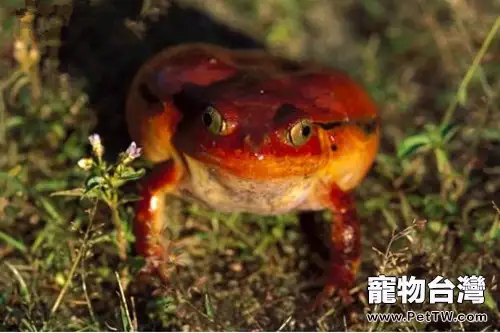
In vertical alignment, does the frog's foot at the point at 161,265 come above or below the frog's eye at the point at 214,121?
below

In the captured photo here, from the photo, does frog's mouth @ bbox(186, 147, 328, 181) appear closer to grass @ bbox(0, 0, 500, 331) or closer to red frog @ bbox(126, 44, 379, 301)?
red frog @ bbox(126, 44, 379, 301)

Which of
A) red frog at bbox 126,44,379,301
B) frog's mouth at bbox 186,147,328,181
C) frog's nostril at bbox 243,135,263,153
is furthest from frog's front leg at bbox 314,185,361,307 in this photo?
frog's nostril at bbox 243,135,263,153

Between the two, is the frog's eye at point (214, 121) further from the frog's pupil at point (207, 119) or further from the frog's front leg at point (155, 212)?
the frog's front leg at point (155, 212)

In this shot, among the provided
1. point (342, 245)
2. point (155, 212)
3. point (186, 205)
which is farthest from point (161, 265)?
point (342, 245)

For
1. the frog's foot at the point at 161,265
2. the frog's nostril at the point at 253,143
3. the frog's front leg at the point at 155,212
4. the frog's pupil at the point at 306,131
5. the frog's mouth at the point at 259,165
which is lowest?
the frog's foot at the point at 161,265

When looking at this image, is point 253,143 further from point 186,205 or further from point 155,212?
point 186,205

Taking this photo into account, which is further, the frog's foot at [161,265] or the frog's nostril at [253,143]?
the frog's foot at [161,265]

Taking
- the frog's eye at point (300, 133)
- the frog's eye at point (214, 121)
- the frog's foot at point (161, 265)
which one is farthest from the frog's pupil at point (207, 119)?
the frog's foot at point (161, 265)
